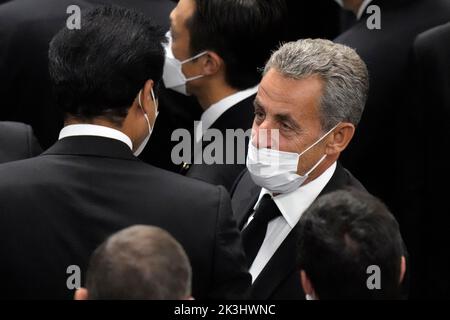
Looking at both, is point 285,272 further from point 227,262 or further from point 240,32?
point 240,32

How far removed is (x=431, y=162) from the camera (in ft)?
13.0

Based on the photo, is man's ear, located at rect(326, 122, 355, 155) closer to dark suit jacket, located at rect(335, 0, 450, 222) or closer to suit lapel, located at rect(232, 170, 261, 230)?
suit lapel, located at rect(232, 170, 261, 230)

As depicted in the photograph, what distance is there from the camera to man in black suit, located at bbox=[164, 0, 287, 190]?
4.07 metres

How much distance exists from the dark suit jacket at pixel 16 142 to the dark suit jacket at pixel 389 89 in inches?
54.9

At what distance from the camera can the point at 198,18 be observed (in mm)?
4164

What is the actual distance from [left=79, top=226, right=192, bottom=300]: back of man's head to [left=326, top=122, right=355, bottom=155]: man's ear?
3.69 ft

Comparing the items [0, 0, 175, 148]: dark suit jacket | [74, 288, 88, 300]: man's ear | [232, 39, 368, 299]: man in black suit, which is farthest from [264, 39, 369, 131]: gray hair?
[74, 288, 88, 300]: man's ear

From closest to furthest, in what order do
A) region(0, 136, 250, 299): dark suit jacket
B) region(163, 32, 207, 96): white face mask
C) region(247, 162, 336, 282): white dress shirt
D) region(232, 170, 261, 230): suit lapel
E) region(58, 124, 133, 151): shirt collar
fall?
1. region(0, 136, 250, 299): dark suit jacket
2. region(58, 124, 133, 151): shirt collar
3. region(247, 162, 336, 282): white dress shirt
4. region(232, 170, 261, 230): suit lapel
5. region(163, 32, 207, 96): white face mask

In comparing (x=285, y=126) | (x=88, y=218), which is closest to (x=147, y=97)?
(x=88, y=218)

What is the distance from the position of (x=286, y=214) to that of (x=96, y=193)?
74 cm

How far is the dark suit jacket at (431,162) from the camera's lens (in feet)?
12.5

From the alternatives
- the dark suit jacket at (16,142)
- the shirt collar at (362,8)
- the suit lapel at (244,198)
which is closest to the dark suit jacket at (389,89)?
the shirt collar at (362,8)
